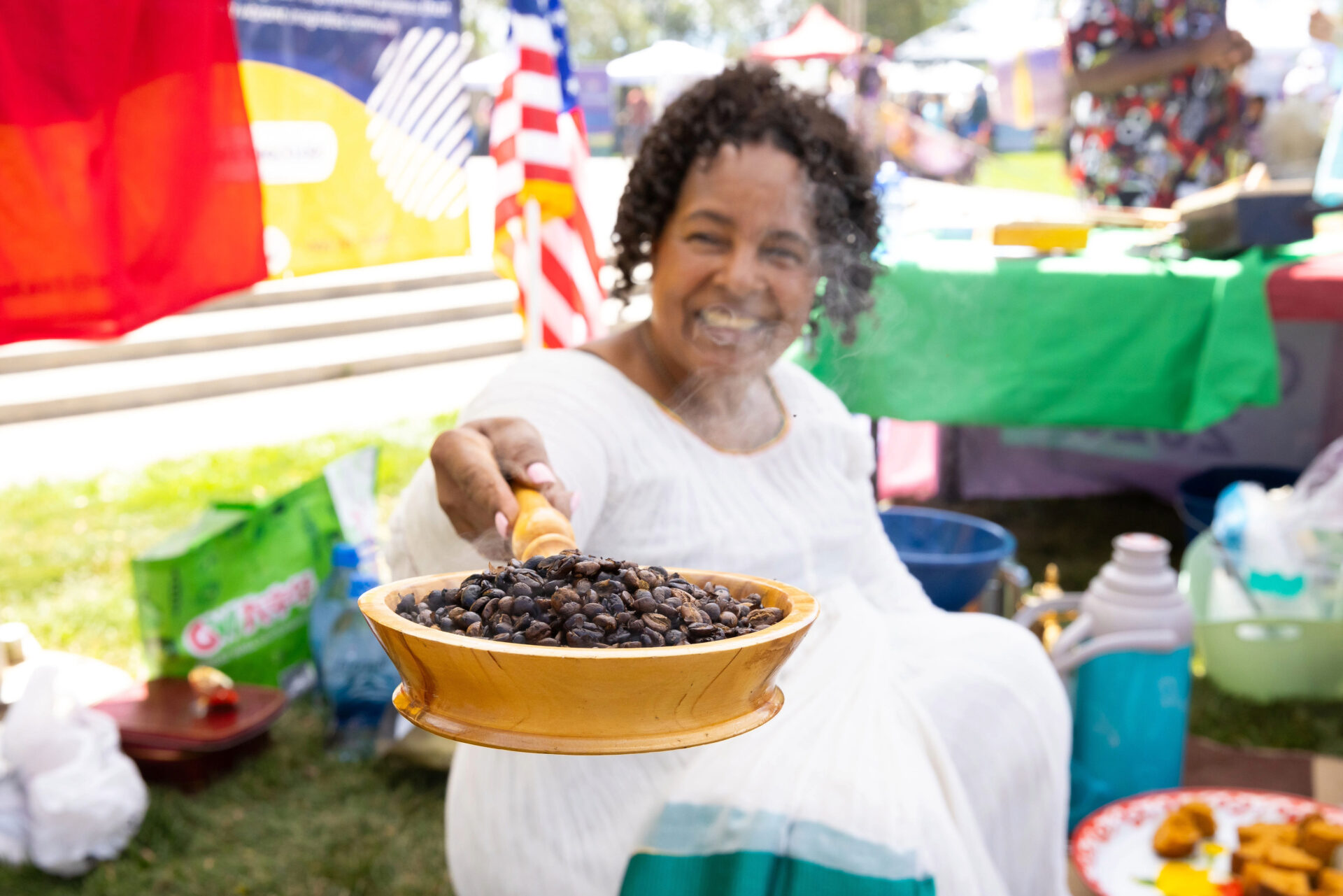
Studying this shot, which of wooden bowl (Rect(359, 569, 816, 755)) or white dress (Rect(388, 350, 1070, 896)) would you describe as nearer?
wooden bowl (Rect(359, 569, 816, 755))

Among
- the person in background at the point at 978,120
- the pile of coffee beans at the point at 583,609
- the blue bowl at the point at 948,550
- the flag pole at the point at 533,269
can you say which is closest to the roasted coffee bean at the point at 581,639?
the pile of coffee beans at the point at 583,609

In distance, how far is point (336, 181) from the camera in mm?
3520

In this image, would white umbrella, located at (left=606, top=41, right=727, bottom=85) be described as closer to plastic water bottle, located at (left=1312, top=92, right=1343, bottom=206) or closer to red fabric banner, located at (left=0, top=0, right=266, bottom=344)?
red fabric banner, located at (left=0, top=0, right=266, bottom=344)

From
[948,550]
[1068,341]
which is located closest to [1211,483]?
[1068,341]

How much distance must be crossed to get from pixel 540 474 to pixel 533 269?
2.29 meters

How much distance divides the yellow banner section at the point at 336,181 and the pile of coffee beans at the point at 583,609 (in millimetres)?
2374

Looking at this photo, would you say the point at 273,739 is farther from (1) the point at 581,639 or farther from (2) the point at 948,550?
(1) the point at 581,639

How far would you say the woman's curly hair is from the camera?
1605 mm

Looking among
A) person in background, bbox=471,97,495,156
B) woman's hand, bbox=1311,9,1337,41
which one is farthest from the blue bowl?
person in background, bbox=471,97,495,156

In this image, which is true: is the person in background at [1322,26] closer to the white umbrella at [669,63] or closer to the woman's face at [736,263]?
the white umbrella at [669,63]

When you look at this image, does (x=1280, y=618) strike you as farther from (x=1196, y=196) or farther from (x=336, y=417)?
(x=336, y=417)

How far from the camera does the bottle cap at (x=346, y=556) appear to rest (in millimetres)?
2719

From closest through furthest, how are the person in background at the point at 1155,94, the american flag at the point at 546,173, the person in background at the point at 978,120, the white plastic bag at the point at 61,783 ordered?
the white plastic bag at the point at 61,783, the american flag at the point at 546,173, the person in background at the point at 1155,94, the person in background at the point at 978,120

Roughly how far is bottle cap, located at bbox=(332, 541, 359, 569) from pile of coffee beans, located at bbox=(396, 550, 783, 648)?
6.04 feet
